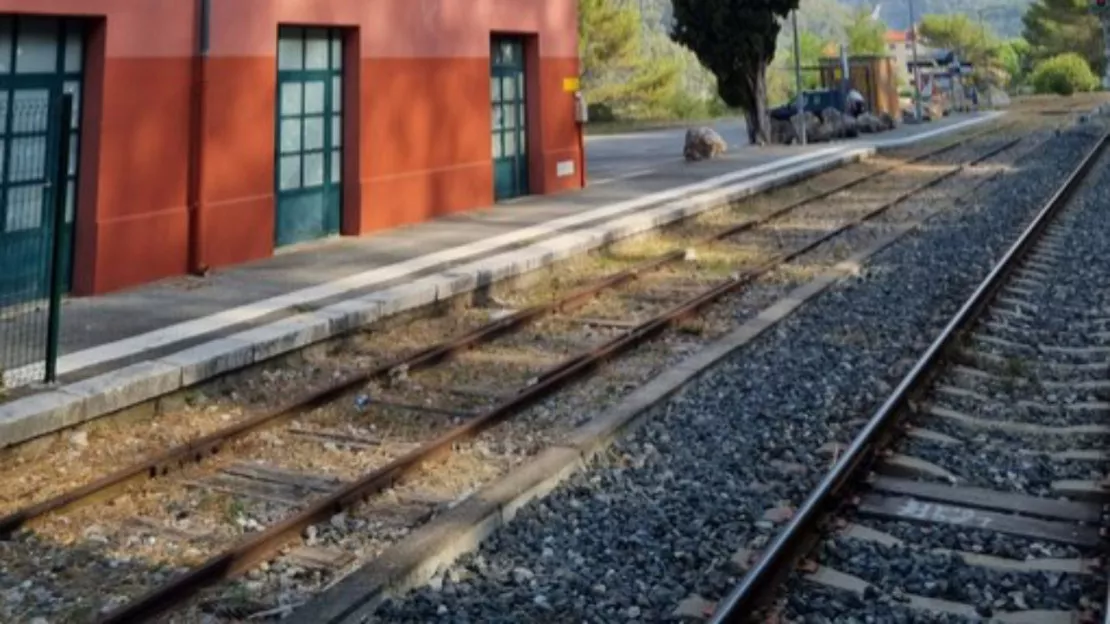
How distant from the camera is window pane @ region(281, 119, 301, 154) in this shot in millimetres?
13469

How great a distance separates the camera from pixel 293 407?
762 cm

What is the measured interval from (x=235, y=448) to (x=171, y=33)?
20.1 ft

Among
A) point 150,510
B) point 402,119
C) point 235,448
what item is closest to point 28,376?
point 235,448

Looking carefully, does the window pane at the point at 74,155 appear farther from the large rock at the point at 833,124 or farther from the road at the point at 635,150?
the large rock at the point at 833,124

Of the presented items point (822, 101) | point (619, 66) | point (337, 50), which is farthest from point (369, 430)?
point (619, 66)

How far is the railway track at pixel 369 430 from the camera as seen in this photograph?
5.70 m

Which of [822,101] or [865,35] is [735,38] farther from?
[865,35]

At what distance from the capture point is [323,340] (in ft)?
30.9

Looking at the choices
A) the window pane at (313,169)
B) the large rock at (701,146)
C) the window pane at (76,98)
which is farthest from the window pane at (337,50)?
the large rock at (701,146)

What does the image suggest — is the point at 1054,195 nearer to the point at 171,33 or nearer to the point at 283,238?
the point at 283,238

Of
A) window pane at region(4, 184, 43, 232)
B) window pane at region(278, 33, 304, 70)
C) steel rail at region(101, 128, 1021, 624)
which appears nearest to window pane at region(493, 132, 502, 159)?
window pane at region(278, 33, 304, 70)

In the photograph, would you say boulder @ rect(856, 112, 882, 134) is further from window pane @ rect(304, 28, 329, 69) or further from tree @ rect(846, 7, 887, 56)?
tree @ rect(846, 7, 887, 56)

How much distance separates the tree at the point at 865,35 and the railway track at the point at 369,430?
93112 millimetres

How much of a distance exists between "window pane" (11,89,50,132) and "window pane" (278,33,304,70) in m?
3.46
